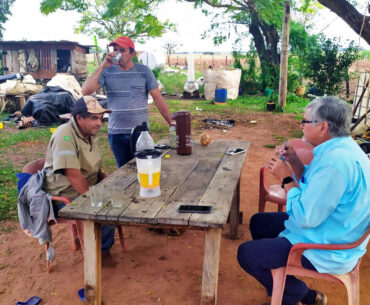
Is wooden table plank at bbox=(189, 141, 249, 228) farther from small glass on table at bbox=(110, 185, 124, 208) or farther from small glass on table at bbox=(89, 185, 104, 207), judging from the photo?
small glass on table at bbox=(89, 185, 104, 207)

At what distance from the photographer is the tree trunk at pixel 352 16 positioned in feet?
20.6

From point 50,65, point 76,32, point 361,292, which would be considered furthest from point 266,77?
point 76,32

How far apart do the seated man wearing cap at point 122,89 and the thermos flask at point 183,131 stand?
1.41 ft

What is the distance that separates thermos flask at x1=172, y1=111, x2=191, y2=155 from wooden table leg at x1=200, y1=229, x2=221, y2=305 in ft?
4.08

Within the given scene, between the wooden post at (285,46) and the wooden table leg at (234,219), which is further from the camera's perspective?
the wooden post at (285,46)

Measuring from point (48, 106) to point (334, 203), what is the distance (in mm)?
9602

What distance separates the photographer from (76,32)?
99.1ft

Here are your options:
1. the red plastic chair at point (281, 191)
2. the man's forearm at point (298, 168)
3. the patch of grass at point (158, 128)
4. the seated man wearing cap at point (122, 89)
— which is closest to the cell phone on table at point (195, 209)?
the man's forearm at point (298, 168)

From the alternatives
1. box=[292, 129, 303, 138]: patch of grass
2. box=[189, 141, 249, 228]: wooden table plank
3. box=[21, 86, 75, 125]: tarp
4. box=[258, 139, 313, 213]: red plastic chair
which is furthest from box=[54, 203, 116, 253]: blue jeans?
box=[21, 86, 75, 125]: tarp

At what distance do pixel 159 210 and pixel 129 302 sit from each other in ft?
3.34

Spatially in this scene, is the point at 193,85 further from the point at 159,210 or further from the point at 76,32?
the point at 76,32

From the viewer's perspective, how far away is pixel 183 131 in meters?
3.17

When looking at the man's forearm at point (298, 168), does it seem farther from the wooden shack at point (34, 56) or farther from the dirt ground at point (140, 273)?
the wooden shack at point (34, 56)

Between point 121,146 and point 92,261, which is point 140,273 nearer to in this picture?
point 92,261
